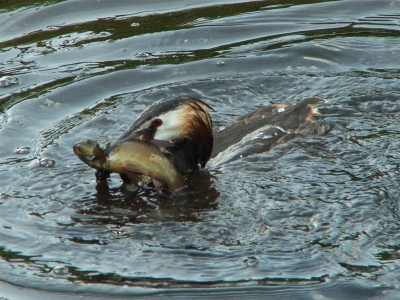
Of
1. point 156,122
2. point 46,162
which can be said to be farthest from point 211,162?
point 46,162

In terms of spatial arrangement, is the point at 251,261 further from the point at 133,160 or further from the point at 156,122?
the point at 156,122

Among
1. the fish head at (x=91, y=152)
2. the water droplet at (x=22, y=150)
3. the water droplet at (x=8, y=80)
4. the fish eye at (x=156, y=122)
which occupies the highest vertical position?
the water droplet at (x=8, y=80)

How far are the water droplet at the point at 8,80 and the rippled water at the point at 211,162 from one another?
20 millimetres

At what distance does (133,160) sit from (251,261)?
1.49 meters

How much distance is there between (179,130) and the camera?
6.67 metres

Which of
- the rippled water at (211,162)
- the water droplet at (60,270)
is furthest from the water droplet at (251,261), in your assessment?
the water droplet at (60,270)

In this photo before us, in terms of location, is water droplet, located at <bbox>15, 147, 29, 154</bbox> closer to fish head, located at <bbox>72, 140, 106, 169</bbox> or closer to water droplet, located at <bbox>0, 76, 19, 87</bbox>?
fish head, located at <bbox>72, 140, 106, 169</bbox>

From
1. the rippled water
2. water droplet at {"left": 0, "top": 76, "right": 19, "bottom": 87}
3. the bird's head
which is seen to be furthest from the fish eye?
water droplet at {"left": 0, "top": 76, "right": 19, "bottom": 87}

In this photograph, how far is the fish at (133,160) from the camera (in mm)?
6246

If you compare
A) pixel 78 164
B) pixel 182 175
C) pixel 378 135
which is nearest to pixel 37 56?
pixel 78 164

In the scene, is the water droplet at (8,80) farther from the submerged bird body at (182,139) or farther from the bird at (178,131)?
the bird at (178,131)

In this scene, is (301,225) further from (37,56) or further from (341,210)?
(37,56)

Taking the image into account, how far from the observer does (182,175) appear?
6863 millimetres

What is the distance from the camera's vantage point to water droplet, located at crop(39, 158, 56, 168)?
706cm
